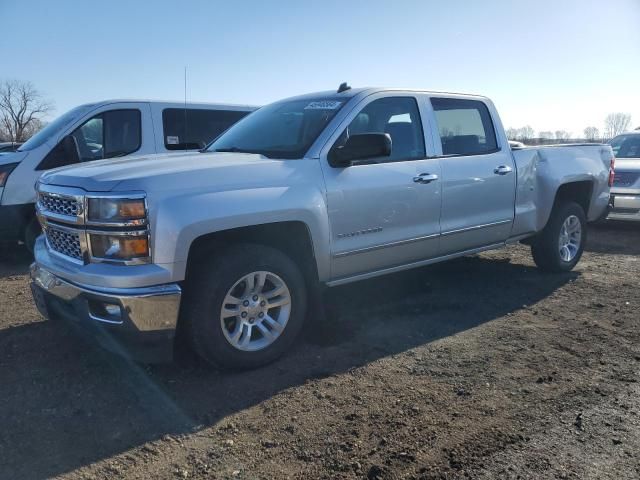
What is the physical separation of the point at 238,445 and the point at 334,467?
539mm

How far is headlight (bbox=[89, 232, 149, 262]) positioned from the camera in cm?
316

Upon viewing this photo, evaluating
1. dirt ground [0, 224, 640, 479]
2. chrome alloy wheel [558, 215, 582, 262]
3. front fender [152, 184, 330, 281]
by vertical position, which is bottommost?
dirt ground [0, 224, 640, 479]

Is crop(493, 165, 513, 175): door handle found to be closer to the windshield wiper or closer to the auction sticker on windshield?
the auction sticker on windshield

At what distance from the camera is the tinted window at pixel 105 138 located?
22.3 feet

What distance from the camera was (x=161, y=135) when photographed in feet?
24.2

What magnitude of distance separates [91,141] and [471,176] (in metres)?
4.84

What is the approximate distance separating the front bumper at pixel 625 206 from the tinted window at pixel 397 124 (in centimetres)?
593

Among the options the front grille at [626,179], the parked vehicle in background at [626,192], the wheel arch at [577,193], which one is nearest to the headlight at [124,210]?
the wheel arch at [577,193]

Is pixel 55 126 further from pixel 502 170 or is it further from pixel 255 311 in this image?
pixel 502 170

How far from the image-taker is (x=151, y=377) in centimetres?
363

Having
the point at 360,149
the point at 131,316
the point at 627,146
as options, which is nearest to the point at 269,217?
the point at 360,149

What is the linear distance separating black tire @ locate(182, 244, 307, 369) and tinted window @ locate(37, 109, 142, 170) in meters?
4.18

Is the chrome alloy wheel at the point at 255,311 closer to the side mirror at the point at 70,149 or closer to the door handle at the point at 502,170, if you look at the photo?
the door handle at the point at 502,170

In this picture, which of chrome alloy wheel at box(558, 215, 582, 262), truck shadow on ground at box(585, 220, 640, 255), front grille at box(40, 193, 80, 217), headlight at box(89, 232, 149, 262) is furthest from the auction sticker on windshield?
truck shadow on ground at box(585, 220, 640, 255)
